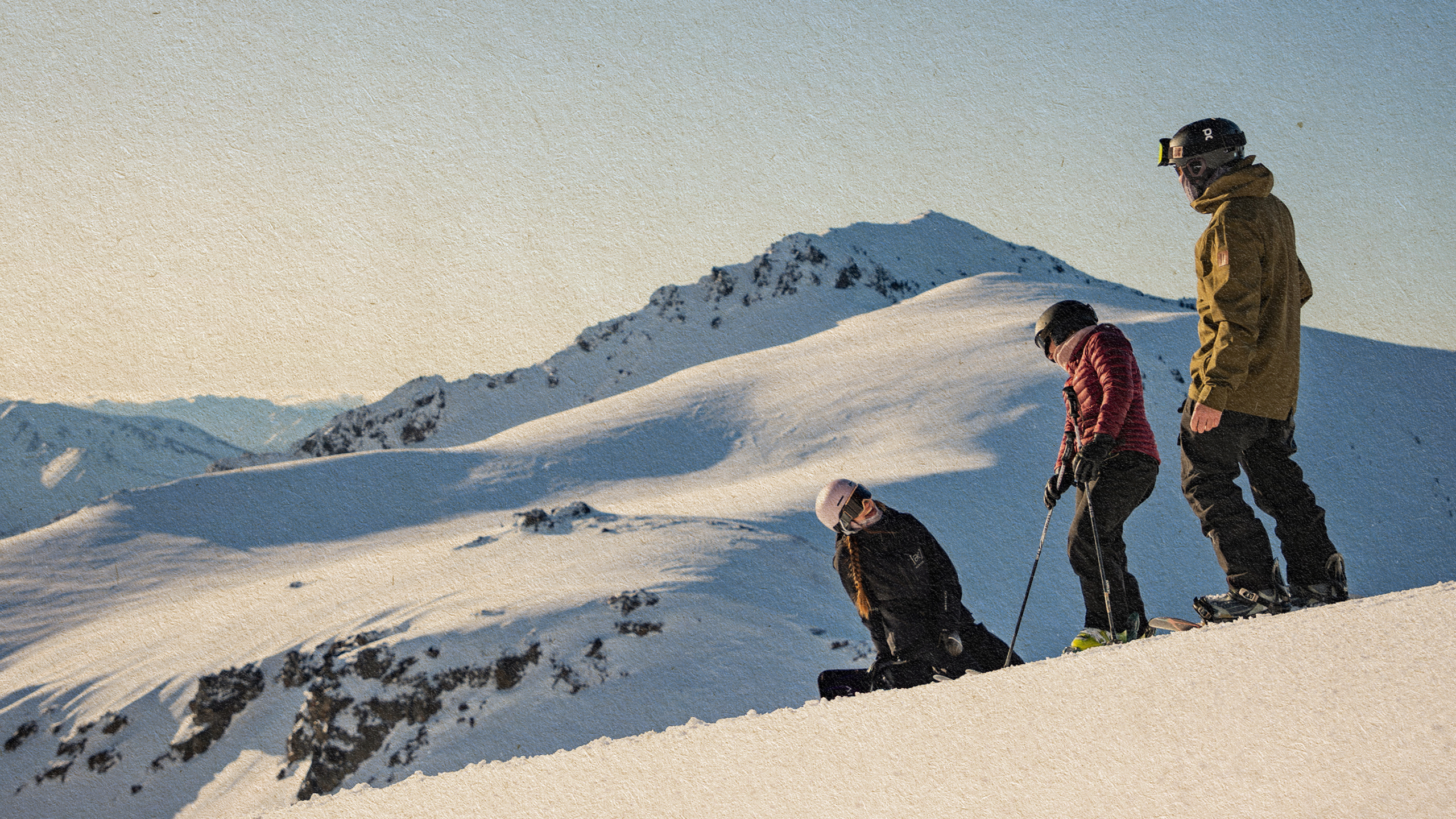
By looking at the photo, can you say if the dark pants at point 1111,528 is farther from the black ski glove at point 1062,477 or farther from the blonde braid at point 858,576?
the blonde braid at point 858,576

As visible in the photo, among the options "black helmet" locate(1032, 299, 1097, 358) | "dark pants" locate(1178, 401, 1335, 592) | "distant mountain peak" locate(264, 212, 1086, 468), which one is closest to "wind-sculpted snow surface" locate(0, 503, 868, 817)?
"black helmet" locate(1032, 299, 1097, 358)

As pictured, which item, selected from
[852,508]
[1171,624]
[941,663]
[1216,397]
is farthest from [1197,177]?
[941,663]

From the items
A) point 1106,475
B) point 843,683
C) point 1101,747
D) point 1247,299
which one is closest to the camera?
point 1101,747

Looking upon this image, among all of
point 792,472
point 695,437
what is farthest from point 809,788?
point 695,437

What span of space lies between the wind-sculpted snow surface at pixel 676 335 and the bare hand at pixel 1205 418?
59508 millimetres

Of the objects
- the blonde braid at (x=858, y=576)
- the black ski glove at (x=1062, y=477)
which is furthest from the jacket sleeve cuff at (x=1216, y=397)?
the blonde braid at (x=858, y=576)

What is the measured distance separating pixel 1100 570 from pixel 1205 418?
0.94 meters

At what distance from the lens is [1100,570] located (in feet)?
15.7

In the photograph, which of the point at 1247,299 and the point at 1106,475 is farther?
the point at 1106,475

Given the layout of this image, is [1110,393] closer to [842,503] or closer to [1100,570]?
[1100,570]

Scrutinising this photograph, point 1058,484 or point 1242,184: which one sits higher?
point 1242,184

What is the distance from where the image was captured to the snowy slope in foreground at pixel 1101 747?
227 cm

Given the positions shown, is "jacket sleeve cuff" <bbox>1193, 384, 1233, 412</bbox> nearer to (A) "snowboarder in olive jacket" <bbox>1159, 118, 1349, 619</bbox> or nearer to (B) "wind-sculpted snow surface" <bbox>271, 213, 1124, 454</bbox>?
(A) "snowboarder in olive jacket" <bbox>1159, 118, 1349, 619</bbox>

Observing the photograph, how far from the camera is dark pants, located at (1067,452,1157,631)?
15.6 feet
